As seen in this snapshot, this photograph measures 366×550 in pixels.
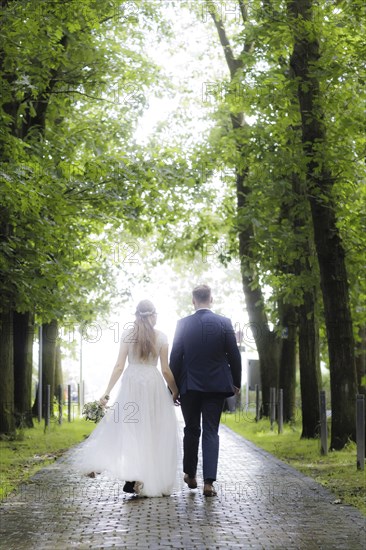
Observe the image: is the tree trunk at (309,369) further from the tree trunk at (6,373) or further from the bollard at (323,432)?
the tree trunk at (6,373)

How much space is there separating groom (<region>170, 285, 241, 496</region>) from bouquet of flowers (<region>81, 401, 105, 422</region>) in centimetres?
87

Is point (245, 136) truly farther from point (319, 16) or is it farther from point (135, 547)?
point (135, 547)

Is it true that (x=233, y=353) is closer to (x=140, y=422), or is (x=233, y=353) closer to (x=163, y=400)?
(x=163, y=400)

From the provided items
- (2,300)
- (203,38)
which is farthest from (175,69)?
(2,300)

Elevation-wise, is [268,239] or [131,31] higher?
[131,31]

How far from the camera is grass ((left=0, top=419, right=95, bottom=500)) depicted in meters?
14.3

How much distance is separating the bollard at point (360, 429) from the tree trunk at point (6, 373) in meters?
9.09

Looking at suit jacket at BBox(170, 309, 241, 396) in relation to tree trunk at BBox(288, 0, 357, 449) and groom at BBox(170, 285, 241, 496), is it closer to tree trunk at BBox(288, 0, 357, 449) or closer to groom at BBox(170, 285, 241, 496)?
groom at BBox(170, 285, 241, 496)

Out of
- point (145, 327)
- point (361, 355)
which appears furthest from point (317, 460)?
point (361, 355)

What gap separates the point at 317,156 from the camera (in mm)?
16953

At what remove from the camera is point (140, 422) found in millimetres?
11570

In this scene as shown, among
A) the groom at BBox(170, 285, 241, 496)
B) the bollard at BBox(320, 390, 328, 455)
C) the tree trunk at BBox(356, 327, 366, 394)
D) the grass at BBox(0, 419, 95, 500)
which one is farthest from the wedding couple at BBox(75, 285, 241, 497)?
the tree trunk at BBox(356, 327, 366, 394)

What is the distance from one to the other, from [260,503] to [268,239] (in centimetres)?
1094

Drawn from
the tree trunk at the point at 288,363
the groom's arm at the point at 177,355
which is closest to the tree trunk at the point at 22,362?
the tree trunk at the point at 288,363
